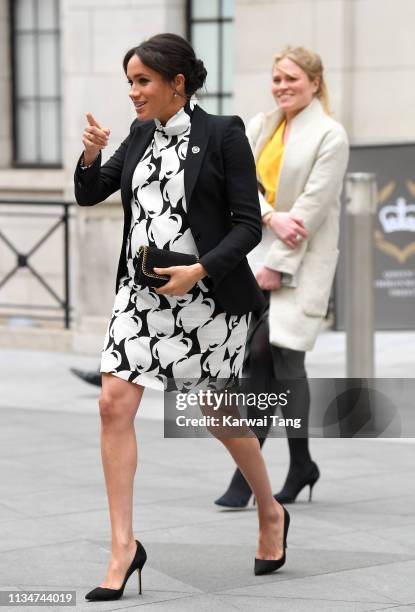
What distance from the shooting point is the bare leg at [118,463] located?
4418 millimetres

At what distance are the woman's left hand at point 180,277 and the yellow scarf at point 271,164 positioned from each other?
5.13 feet

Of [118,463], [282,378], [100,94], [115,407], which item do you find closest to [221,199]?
[115,407]

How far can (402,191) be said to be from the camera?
392 inches

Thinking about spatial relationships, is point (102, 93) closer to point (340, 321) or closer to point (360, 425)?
point (340, 321)

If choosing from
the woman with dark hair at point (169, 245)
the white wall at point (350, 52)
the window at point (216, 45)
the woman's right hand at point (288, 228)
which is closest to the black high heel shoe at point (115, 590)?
the woman with dark hair at point (169, 245)

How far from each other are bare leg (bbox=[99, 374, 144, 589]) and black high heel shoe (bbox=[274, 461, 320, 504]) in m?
1.52

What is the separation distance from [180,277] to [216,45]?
8.19 meters

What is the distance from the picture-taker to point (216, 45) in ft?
40.2

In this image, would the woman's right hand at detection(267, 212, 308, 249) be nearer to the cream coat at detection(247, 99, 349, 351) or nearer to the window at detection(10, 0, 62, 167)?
the cream coat at detection(247, 99, 349, 351)

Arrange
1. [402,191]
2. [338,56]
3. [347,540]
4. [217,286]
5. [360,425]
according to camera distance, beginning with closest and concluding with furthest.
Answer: [217,286] → [347,540] → [360,425] → [402,191] → [338,56]

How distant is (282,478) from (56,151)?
8.29 metres

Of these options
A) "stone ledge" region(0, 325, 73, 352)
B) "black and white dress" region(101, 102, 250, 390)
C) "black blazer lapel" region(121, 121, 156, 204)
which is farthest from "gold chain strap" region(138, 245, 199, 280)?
"stone ledge" region(0, 325, 73, 352)

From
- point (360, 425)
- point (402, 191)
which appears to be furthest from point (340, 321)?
point (360, 425)

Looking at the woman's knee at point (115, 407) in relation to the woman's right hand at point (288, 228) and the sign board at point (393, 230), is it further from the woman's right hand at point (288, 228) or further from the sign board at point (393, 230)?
the sign board at point (393, 230)
